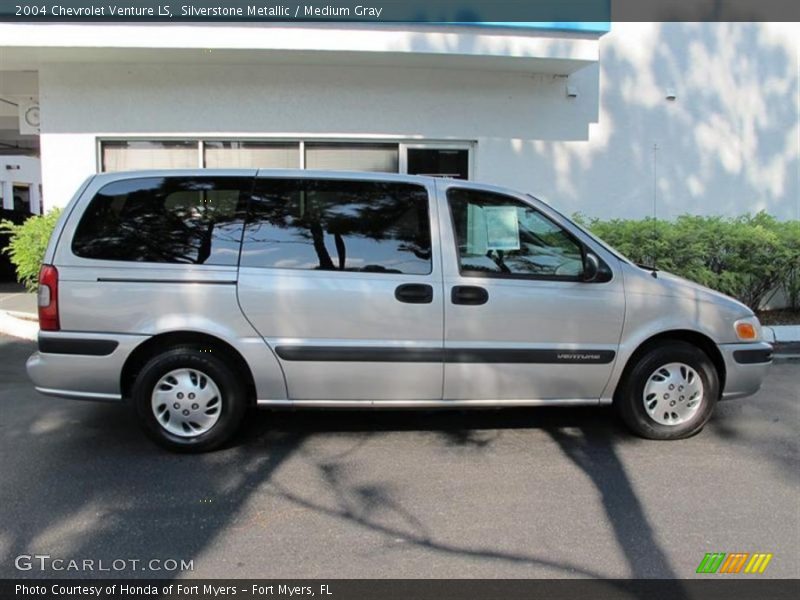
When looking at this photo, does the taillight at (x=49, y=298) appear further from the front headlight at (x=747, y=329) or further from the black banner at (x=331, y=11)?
the black banner at (x=331, y=11)

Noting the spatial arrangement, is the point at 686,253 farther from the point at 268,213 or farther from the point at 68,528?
the point at 68,528

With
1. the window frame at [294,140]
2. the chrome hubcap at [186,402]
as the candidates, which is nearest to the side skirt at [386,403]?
the chrome hubcap at [186,402]

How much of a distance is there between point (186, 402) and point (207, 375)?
0.23 m

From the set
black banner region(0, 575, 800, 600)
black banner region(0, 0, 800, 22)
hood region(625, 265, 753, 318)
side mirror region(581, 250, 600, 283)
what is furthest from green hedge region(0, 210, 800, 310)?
black banner region(0, 575, 800, 600)

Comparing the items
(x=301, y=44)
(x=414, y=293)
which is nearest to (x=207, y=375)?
(x=414, y=293)

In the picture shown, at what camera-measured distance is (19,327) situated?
8.14 metres

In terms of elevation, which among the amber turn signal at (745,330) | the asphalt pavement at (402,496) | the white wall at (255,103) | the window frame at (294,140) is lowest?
the asphalt pavement at (402,496)

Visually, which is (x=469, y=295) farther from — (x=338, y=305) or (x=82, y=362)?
(x=82, y=362)

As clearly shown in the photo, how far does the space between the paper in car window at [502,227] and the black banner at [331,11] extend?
4.63 metres

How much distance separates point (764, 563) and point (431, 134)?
7.26 m

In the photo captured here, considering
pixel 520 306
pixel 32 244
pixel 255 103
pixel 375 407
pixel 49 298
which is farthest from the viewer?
pixel 255 103

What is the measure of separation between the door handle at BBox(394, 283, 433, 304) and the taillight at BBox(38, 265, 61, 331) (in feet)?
7.14

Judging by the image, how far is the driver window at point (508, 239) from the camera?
4.35 meters

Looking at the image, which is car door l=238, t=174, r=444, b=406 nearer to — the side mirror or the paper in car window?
the paper in car window
